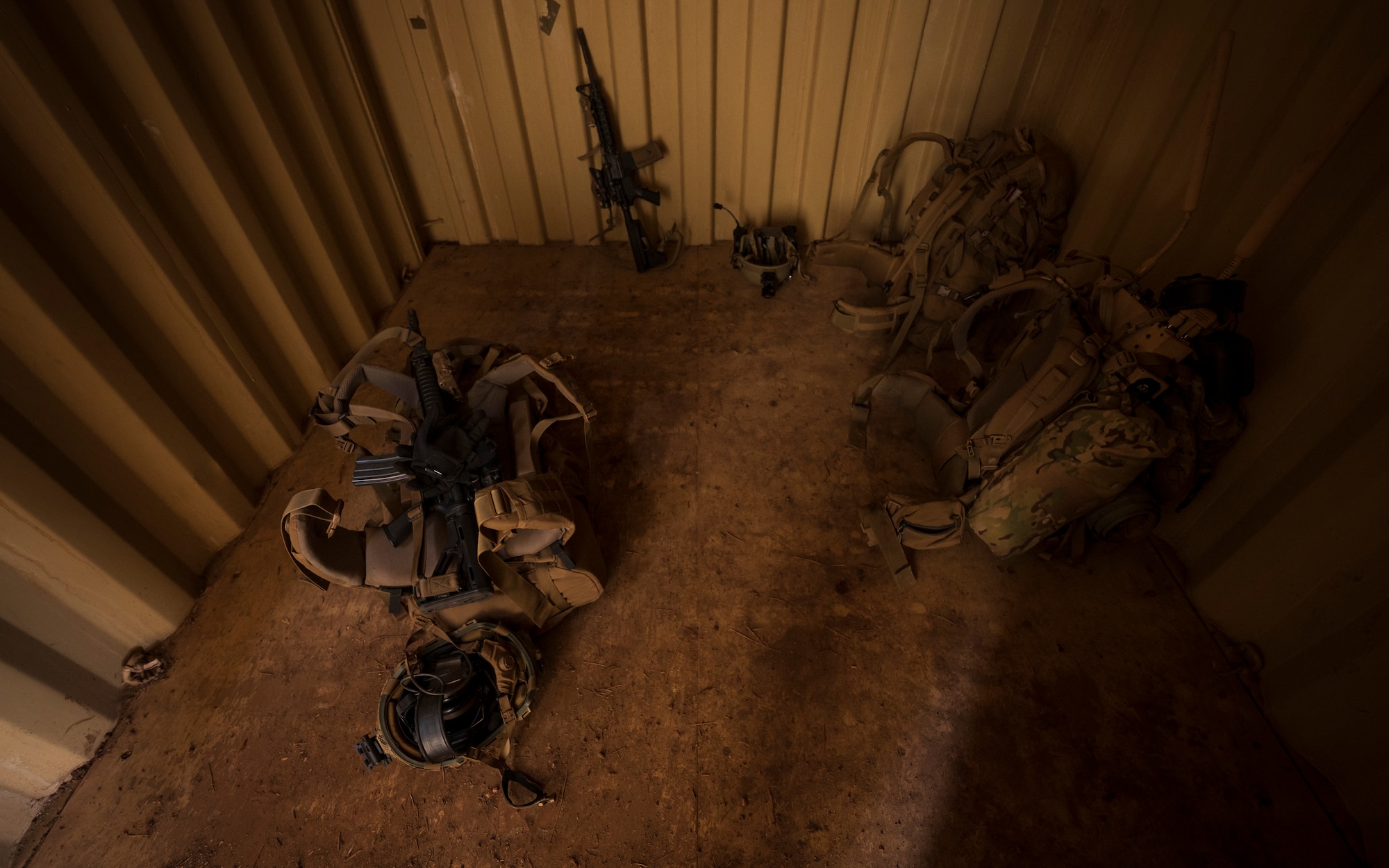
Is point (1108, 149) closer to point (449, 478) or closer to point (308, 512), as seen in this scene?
point (449, 478)

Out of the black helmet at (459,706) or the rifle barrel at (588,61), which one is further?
the rifle barrel at (588,61)

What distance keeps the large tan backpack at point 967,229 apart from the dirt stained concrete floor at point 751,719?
86 cm

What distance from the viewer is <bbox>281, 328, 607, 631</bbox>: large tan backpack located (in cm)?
190

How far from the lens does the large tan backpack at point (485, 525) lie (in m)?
1.90

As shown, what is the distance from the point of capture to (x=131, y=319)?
223 centimetres

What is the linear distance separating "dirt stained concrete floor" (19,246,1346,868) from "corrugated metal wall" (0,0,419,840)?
0.22 m

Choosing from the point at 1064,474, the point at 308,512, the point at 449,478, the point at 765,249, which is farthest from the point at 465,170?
the point at 1064,474

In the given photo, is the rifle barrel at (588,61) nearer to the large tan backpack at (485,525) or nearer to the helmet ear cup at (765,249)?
the helmet ear cup at (765,249)

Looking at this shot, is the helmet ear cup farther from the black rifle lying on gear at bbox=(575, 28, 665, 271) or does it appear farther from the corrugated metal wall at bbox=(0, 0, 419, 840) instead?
the corrugated metal wall at bbox=(0, 0, 419, 840)

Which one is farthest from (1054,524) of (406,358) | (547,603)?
(406,358)

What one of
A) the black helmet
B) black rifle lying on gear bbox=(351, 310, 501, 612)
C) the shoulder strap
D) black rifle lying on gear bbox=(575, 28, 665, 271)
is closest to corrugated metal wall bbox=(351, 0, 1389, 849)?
black rifle lying on gear bbox=(575, 28, 665, 271)

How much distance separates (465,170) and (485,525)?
3080 mm

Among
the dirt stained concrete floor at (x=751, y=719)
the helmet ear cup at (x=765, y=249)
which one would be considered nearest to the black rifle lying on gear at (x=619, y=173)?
the helmet ear cup at (x=765, y=249)

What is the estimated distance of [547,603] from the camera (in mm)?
2152
